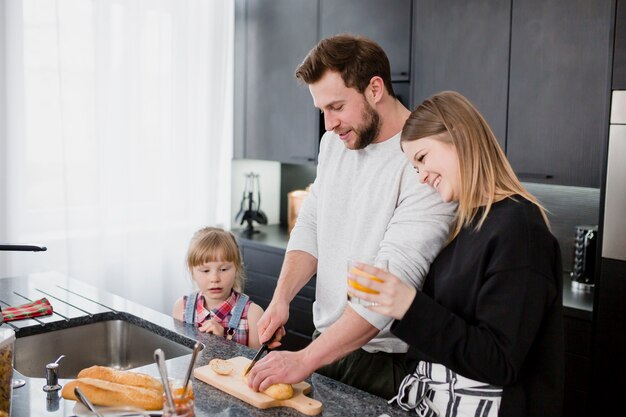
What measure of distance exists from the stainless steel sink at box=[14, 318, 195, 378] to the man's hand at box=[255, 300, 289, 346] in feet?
0.96

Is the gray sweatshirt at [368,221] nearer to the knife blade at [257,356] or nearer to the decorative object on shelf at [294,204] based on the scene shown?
the knife blade at [257,356]

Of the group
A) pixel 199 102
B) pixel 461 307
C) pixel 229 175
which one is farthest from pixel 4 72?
pixel 461 307

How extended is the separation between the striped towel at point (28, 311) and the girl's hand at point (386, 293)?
126 centimetres

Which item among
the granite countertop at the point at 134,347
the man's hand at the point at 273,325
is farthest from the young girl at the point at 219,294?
the man's hand at the point at 273,325

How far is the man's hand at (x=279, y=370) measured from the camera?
156 cm

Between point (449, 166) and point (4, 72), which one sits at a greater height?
point (4, 72)

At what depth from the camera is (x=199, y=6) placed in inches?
169

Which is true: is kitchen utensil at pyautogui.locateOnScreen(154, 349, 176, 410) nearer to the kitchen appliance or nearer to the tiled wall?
the kitchen appliance

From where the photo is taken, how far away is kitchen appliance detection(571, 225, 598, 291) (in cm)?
314

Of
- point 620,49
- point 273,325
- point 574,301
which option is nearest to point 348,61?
point 273,325

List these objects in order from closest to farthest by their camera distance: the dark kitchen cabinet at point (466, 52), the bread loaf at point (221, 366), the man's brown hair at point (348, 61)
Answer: the bread loaf at point (221, 366)
the man's brown hair at point (348, 61)
the dark kitchen cabinet at point (466, 52)

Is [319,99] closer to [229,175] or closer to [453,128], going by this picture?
[453,128]

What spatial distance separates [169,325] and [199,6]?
8.89ft

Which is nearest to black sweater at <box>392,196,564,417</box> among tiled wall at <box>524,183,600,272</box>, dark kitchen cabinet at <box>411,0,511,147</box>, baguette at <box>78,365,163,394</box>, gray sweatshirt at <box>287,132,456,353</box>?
gray sweatshirt at <box>287,132,456,353</box>
